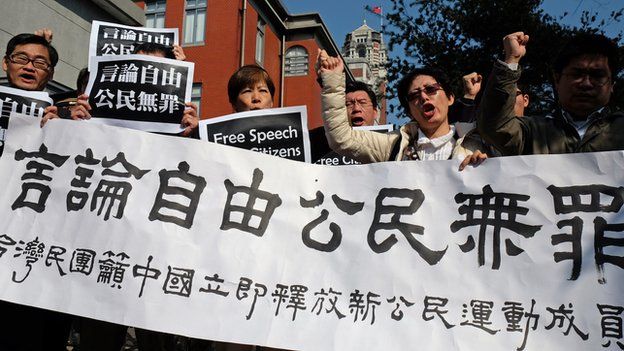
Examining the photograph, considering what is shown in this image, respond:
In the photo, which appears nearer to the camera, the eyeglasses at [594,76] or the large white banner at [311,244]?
the large white banner at [311,244]

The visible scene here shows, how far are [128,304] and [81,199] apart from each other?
0.56 metres

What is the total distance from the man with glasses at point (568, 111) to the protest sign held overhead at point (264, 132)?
1.00 meters

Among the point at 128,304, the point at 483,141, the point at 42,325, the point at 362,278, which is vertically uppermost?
the point at 483,141

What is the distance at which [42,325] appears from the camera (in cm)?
251

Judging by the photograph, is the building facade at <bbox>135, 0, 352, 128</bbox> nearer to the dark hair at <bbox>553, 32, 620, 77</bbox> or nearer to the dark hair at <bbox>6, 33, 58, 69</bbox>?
the dark hair at <bbox>6, 33, 58, 69</bbox>

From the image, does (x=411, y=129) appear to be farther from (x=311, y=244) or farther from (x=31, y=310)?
(x=31, y=310)

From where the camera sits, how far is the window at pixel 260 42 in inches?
732

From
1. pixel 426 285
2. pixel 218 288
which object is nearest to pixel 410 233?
pixel 426 285

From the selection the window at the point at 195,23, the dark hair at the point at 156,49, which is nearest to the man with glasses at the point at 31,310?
the dark hair at the point at 156,49

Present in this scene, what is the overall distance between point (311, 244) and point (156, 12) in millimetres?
17514

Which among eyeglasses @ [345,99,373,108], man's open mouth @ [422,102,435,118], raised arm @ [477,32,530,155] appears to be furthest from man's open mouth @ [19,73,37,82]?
raised arm @ [477,32,530,155]

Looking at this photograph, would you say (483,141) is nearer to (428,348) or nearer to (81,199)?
(428,348)

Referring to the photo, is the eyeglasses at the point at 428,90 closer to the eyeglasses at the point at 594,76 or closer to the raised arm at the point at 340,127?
the raised arm at the point at 340,127

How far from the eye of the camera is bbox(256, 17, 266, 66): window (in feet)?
61.0
